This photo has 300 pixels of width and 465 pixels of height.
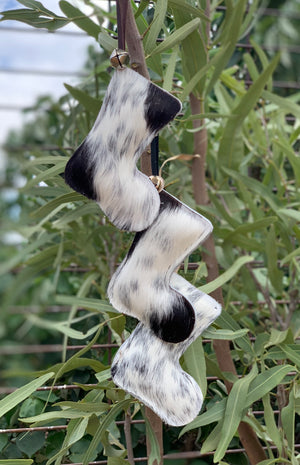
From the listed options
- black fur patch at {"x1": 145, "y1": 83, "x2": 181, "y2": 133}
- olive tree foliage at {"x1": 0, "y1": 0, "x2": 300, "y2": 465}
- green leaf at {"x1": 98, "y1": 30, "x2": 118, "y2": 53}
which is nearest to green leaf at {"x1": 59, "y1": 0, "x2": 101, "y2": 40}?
olive tree foliage at {"x1": 0, "y1": 0, "x2": 300, "y2": 465}

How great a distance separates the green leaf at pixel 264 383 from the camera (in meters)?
0.47

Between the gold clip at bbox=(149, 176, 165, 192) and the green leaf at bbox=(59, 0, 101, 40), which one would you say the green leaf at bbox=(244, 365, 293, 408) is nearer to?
the gold clip at bbox=(149, 176, 165, 192)

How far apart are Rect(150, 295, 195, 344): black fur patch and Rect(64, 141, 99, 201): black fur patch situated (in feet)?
0.29

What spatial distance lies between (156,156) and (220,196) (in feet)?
1.10

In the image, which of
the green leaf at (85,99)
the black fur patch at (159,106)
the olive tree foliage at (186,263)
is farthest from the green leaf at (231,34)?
the black fur patch at (159,106)

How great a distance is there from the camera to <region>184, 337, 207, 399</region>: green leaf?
1.47 feet

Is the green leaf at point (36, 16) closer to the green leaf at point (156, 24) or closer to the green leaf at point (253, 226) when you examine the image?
the green leaf at point (156, 24)

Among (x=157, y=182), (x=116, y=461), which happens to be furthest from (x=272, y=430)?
(x=157, y=182)

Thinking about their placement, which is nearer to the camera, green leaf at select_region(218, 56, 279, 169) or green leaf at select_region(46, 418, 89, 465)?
green leaf at select_region(46, 418, 89, 465)

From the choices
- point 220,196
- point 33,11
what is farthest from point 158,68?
point 220,196

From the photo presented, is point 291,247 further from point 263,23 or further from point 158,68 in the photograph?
point 263,23

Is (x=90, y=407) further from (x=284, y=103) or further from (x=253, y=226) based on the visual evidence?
(x=284, y=103)

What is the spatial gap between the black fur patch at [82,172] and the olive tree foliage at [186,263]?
0.03 metres

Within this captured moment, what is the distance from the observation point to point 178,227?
380 mm
